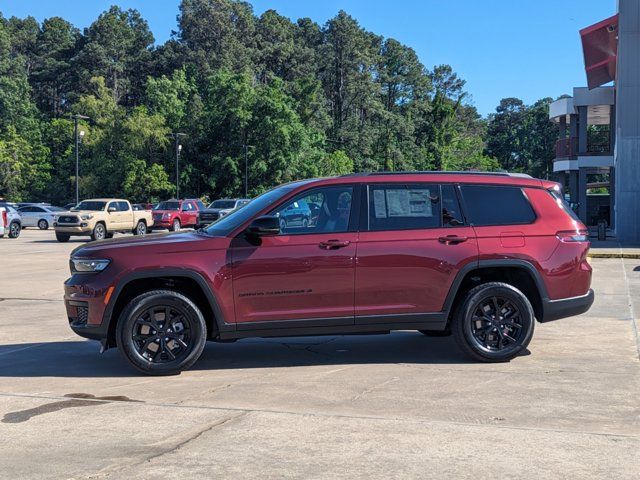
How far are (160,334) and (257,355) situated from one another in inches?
54.6

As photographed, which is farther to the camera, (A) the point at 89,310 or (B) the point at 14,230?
(B) the point at 14,230

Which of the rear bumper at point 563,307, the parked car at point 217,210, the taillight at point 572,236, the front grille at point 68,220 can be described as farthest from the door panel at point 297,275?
the parked car at point 217,210

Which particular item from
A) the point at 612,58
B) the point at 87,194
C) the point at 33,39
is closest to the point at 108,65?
the point at 33,39

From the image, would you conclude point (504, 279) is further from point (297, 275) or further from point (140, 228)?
point (140, 228)

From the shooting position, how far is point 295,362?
8117 millimetres

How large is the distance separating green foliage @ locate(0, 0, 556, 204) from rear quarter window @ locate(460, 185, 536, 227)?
213 ft

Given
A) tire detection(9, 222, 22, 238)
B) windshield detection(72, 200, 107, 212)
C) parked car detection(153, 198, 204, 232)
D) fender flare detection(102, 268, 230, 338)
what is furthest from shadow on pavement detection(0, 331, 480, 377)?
parked car detection(153, 198, 204, 232)

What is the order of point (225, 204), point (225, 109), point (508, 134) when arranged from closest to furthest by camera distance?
point (225, 204) → point (225, 109) → point (508, 134)

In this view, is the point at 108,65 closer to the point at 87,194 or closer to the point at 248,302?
the point at 87,194

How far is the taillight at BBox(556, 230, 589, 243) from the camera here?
8.08 metres

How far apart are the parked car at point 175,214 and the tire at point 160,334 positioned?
31.5 metres

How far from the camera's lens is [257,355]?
8.51 m

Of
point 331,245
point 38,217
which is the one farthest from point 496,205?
point 38,217

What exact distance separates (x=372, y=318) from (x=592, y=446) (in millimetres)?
2788
